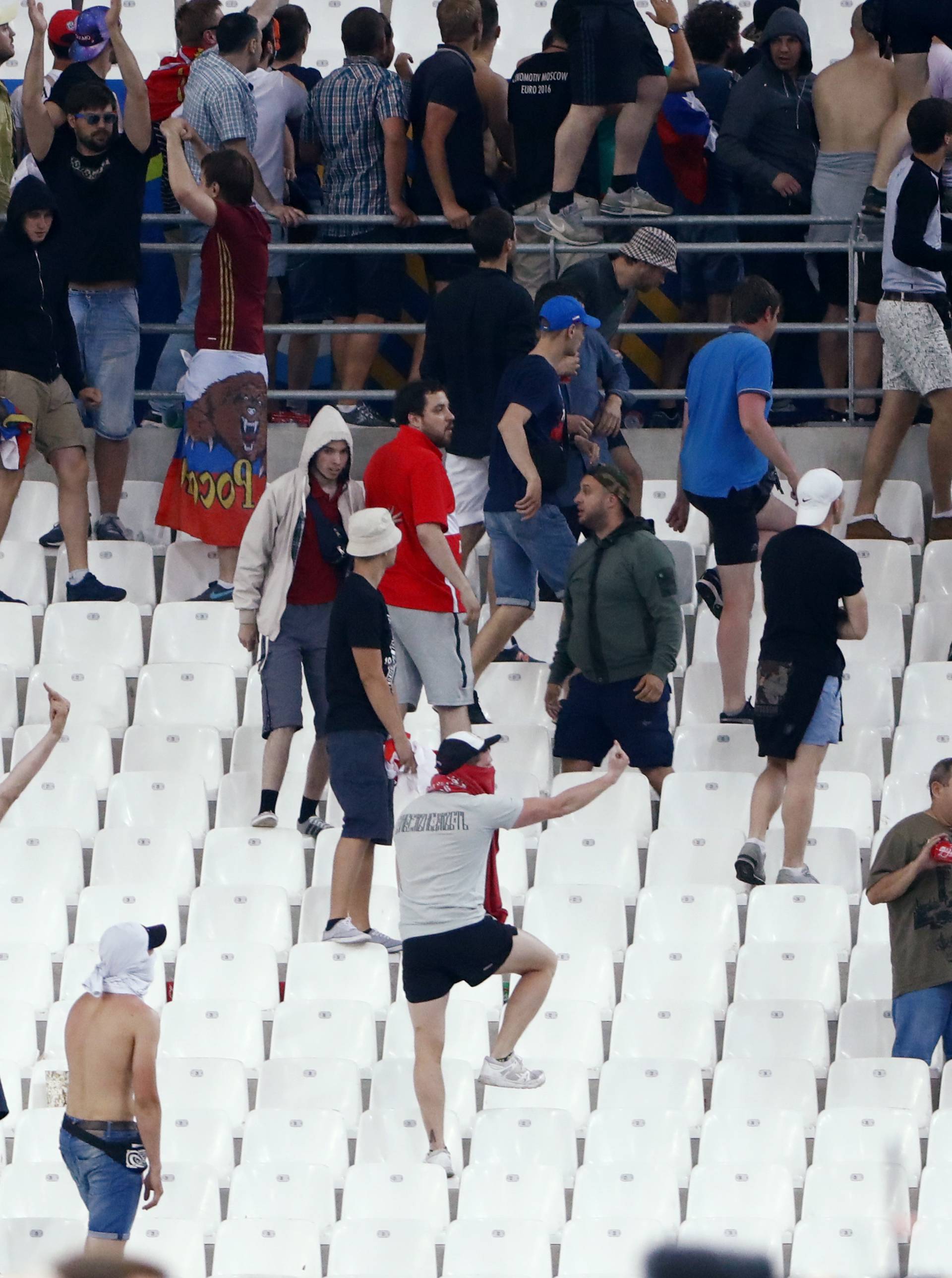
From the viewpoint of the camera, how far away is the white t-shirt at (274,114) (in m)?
9.71

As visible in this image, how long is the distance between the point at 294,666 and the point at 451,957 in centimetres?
169

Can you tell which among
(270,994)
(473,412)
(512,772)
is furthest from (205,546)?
(270,994)

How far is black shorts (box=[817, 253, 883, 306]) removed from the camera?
9.59 metres

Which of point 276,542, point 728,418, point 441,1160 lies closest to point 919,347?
point 728,418

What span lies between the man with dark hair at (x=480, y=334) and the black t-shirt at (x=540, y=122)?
0.88m

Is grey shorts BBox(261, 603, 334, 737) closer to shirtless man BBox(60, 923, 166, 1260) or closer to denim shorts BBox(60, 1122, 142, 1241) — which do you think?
shirtless man BBox(60, 923, 166, 1260)

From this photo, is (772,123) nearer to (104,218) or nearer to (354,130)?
(354,130)

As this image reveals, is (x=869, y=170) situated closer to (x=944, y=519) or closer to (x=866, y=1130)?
(x=944, y=519)

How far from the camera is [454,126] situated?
31.3 feet

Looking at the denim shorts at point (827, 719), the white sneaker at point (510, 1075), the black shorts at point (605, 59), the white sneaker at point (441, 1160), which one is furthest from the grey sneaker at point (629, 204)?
the white sneaker at point (441, 1160)

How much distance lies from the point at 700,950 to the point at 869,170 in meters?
3.51

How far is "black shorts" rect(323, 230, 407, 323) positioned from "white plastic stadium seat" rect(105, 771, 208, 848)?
2.35 m

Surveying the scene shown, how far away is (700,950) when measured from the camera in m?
7.46

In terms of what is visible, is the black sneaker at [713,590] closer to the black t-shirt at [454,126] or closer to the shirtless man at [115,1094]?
the black t-shirt at [454,126]
